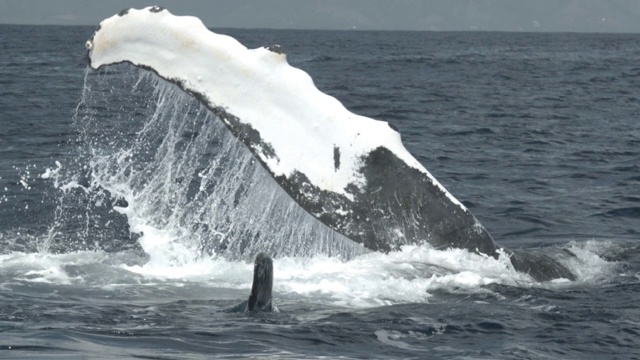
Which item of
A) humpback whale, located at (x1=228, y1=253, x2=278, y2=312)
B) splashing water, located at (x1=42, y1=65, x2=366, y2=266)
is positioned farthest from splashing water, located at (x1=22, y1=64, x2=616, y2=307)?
humpback whale, located at (x1=228, y1=253, x2=278, y2=312)

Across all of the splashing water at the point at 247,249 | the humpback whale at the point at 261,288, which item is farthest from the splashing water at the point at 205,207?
the humpback whale at the point at 261,288

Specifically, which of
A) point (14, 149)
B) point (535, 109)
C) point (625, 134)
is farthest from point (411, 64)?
point (14, 149)

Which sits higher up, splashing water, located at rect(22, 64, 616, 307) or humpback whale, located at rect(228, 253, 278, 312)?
splashing water, located at rect(22, 64, 616, 307)

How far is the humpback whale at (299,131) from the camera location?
655 cm

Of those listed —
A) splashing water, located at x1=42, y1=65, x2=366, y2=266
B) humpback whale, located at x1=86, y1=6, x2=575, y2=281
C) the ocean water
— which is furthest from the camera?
splashing water, located at x1=42, y1=65, x2=366, y2=266

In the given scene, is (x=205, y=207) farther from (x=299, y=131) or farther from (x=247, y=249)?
(x=299, y=131)

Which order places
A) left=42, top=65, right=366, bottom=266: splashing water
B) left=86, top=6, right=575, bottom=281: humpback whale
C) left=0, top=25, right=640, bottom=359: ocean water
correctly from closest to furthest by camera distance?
left=86, top=6, right=575, bottom=281: humpback whale < left=0, top=25, right=640, bottom=359: ocean water < left=42, top=65, right=366, bottom=266: splashing water

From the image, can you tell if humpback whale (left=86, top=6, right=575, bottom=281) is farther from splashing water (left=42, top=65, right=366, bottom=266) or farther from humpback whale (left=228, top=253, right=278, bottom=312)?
humpback whale (left=228, top=253, right=278, bottom=312)

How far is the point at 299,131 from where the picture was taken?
267 inches

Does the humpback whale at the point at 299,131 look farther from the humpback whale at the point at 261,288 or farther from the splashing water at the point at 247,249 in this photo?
the humpback whale at the point at 261,288

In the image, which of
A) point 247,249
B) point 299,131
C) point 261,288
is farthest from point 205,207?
point 299,131

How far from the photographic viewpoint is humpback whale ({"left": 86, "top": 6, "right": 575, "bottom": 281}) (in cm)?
655

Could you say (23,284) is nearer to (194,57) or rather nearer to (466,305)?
(194,57)

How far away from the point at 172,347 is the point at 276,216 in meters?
1.01
